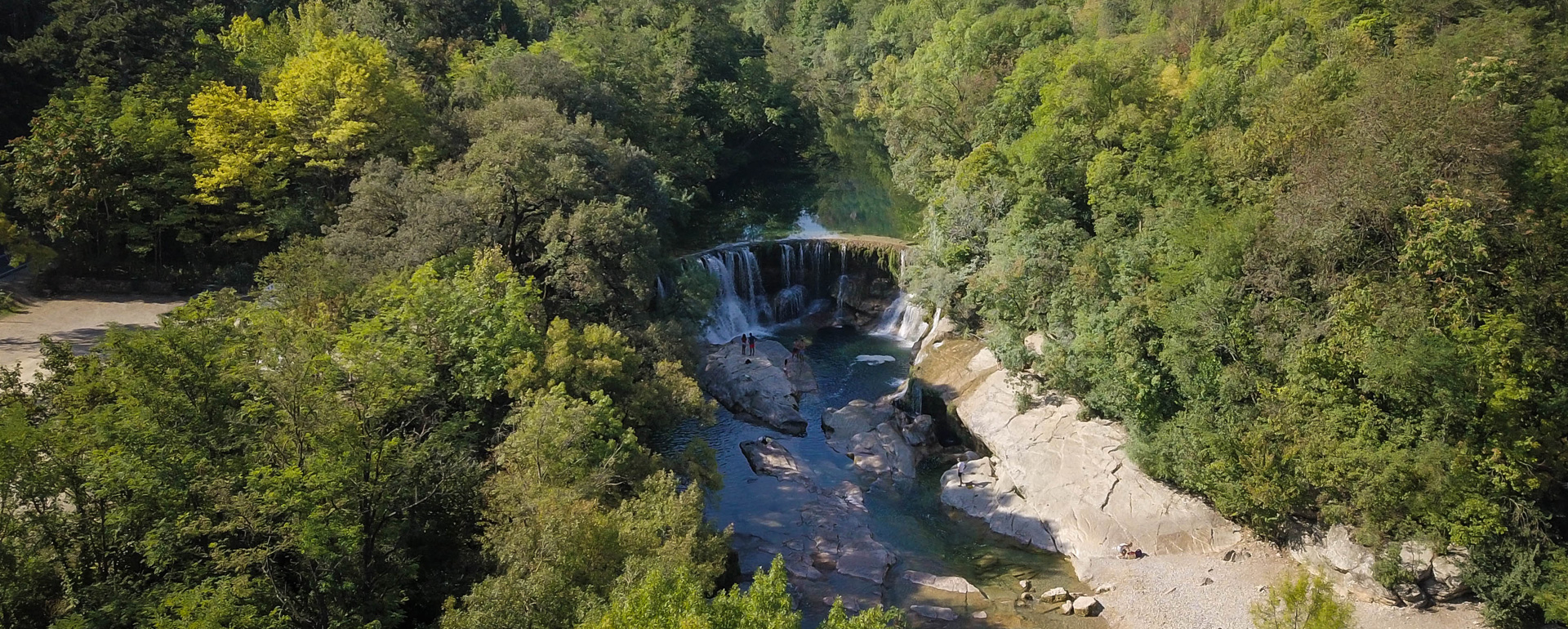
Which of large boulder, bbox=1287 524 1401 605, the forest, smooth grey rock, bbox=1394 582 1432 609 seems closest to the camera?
the forest

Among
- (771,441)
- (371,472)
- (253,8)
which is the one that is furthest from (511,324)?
(253,8)

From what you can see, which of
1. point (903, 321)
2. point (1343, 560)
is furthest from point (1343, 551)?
point (903, 321)

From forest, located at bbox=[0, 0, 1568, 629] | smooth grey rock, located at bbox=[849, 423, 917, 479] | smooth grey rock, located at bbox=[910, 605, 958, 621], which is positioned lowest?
smooth grey rock, located at bbox=[849, 423, 917, 479]

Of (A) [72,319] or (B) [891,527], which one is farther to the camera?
(A) [72,319]

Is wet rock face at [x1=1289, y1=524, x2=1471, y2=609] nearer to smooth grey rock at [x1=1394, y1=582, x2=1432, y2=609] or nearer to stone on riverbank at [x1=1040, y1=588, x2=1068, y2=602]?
smooth grey rock at [x1=1394, y1=582, x2=1432, y2=609]

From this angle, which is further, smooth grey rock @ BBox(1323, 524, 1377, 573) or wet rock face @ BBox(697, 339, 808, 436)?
wet rock face @ BBox(697, 339, 808, 436)

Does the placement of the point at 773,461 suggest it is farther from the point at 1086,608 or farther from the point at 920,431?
the point at 1086,608

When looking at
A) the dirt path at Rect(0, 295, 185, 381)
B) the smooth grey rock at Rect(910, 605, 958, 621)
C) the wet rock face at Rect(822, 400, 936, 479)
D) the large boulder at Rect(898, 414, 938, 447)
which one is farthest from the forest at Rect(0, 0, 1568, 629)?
the smooth grey rock at Rect(910, 605, 958, 621)

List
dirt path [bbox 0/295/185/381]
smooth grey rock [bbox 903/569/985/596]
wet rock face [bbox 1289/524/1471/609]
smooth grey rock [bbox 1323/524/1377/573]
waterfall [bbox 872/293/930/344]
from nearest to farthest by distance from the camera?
wet rock face [bbox 1289/524/1471/609]
smooth grey rock [bbox 1323/524/1377/573]
smooth grey rock [bbox 903/569/985/596]
dirt path [bbox 0/295/185/381]
waterfall [bbox 872/293/930/344]
